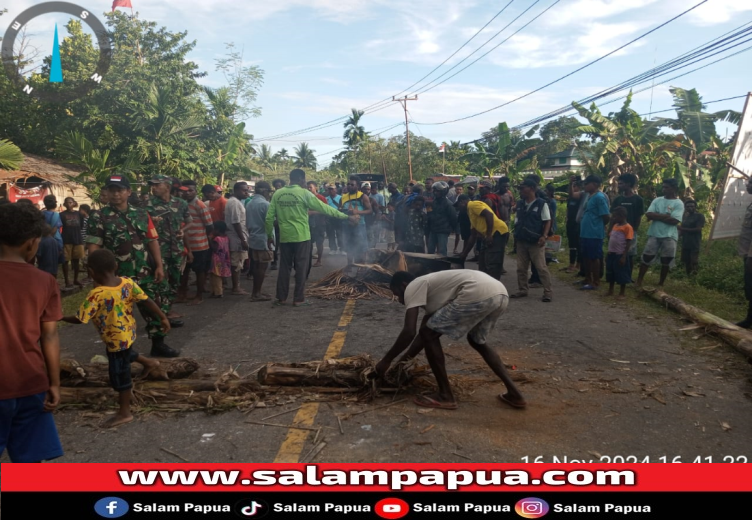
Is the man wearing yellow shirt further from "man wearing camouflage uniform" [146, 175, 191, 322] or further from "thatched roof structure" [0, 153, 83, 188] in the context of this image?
"thatched roof structure" [0, 153, 83, 188]

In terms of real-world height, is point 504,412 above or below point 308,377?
below

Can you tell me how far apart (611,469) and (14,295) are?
320cm

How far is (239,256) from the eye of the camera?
9047mm

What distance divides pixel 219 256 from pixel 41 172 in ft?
38.3

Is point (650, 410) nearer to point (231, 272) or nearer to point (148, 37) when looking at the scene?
point (231, 272)

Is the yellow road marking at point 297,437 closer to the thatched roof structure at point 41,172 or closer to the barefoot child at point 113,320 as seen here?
the barefoot child at point 113,320

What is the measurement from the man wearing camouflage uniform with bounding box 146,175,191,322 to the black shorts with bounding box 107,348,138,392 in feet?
9.45

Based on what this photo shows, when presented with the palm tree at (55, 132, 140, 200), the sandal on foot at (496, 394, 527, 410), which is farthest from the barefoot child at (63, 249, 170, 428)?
the palm tree at (55, 132, 140, 200)

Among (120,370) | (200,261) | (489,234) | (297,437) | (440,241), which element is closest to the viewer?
(297,437)

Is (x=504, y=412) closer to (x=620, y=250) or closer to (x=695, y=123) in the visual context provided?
(x=620, y=250)

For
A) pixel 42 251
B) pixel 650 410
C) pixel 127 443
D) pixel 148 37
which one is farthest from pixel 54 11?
pixel 650 410

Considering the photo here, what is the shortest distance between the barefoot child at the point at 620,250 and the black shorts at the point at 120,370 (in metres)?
7.20
